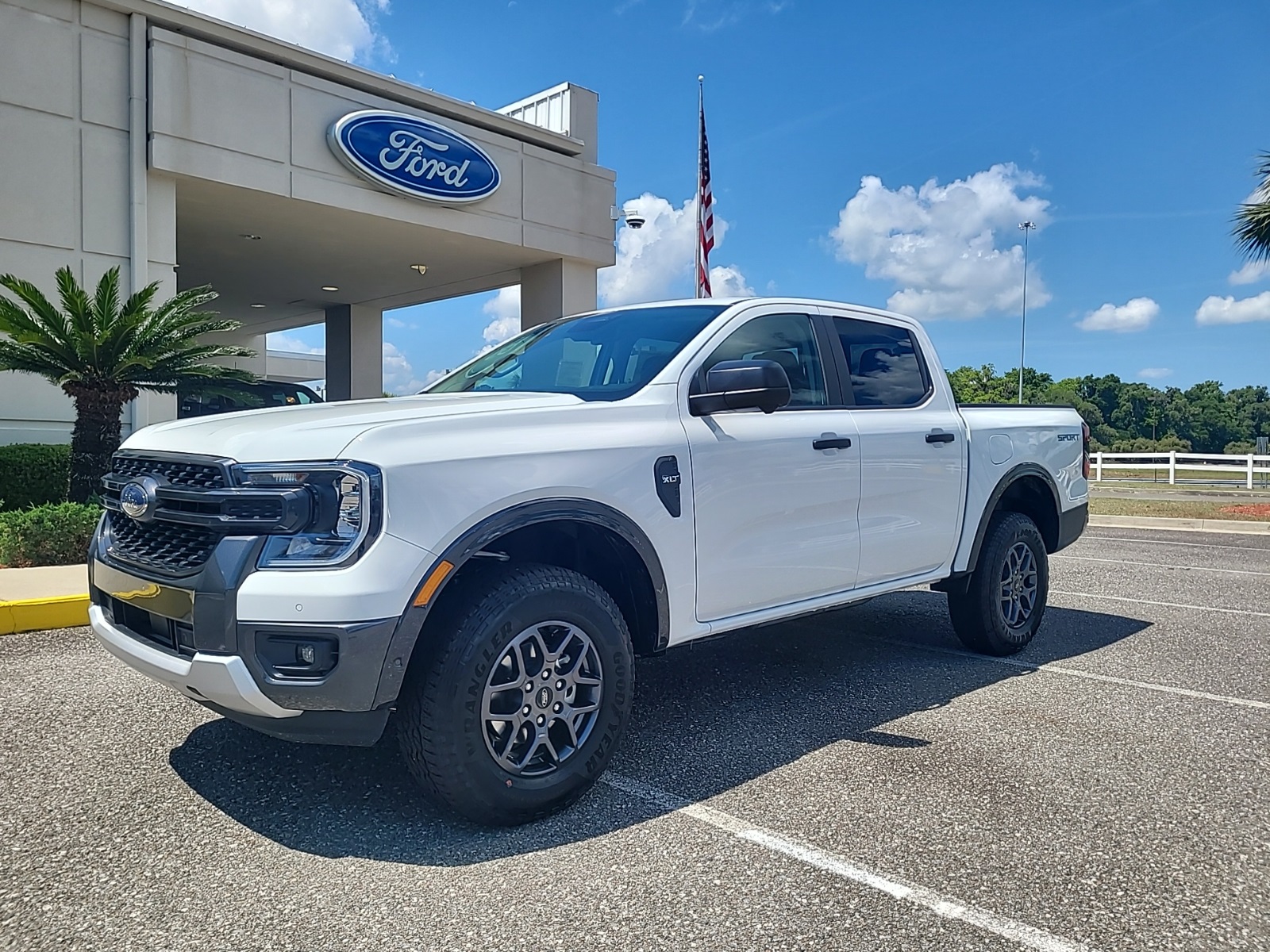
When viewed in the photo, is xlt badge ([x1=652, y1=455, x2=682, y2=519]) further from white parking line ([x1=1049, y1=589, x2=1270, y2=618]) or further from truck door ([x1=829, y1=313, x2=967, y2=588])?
white parking line ([x1=1049, y1=589, x2=1270, y2=618])

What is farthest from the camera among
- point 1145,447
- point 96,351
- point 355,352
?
point 1145,447

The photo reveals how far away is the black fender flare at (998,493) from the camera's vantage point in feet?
18.1

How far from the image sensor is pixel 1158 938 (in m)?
2.54

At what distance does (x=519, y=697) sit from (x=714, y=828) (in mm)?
800

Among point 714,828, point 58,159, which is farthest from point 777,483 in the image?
point 58,159

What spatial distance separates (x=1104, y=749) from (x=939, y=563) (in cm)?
141

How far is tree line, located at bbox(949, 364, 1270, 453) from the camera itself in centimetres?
7088

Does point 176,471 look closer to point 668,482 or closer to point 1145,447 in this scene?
point 668,482

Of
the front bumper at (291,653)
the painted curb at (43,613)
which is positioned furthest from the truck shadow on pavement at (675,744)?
the painted curb at (43,613)

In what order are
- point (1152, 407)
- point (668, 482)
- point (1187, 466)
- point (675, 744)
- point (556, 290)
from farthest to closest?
point (1152, 407)
point (1187, 466)
point (556, 290)
point (675, 744)
point (668, 482)

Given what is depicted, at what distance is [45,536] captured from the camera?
826cm

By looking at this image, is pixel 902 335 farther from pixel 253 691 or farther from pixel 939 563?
pixel 253 691

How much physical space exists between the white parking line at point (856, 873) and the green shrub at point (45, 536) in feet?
22.1

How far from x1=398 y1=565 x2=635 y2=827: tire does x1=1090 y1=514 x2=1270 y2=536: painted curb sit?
14.7m
